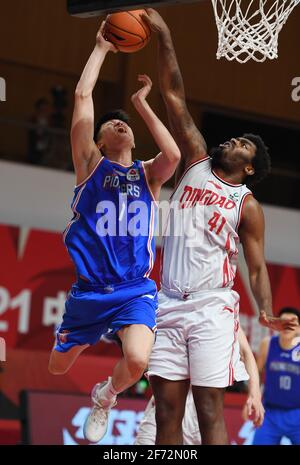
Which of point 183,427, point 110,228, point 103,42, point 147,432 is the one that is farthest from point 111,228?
point 183,427

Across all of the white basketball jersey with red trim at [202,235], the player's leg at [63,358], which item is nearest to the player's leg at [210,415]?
the white basketball jersey with red trim at [202,235]

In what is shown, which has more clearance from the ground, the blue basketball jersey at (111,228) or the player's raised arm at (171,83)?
the player's raised arm at (171,83)

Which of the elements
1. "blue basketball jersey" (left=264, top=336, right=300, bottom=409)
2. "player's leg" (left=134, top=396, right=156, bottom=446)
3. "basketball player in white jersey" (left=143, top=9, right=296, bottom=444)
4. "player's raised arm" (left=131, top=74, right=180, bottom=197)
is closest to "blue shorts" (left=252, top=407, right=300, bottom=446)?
"blue basketball jersey" (left=264, top=336, right=300, bottom=409)

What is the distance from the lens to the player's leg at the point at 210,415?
5.73 meters

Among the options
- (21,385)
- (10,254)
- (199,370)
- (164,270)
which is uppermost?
(164,270)

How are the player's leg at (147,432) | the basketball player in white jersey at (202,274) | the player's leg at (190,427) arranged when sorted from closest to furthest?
1. the basketball player in white jersey at (202,274)
2. the player's leg at (147,432)
3. the player's leg at (190,427)

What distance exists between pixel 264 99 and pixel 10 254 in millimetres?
5745

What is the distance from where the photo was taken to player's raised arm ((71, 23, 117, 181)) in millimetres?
5773

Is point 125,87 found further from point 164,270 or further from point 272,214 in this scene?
point 164,270

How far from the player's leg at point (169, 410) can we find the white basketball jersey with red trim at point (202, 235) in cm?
61

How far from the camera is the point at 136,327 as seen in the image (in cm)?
560

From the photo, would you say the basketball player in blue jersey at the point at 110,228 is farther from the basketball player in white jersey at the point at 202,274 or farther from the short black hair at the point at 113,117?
the basketball player in white jersey at the point at 202,274

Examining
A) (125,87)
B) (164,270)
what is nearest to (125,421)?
(164,270)

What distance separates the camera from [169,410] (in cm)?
580
